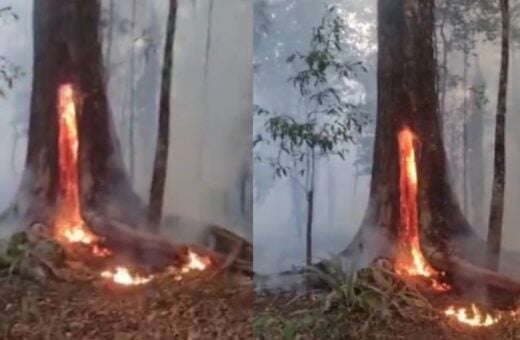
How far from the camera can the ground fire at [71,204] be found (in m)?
2.31

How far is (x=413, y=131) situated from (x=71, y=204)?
0.95 m

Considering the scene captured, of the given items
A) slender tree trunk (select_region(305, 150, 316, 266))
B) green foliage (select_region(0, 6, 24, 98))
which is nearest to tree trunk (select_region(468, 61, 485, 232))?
slender tree trunk (select_region(305, 150, 316, 266))

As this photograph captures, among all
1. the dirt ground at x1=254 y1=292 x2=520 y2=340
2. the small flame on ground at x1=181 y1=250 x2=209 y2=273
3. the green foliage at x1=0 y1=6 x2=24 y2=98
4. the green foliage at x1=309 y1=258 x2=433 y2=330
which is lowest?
the dirt ground at x1=254 y1=292 x2=520 y2=340

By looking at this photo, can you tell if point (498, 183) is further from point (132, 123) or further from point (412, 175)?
point (132, 123)

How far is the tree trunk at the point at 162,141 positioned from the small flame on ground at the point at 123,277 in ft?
0.48

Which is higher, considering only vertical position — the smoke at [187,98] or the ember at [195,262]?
the smoke at [187,98]

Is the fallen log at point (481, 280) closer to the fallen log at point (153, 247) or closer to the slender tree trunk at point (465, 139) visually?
the slender tree trunk at point (465, 139)

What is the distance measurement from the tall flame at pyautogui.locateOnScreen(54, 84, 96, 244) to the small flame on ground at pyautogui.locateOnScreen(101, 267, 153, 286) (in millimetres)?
99

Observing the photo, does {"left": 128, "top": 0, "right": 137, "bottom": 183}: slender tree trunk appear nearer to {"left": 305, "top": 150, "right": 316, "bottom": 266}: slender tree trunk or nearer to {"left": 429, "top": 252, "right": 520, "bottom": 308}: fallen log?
{"left": 305, "top": 150, "right": 316, "bottom": 266}: slender tree trunk

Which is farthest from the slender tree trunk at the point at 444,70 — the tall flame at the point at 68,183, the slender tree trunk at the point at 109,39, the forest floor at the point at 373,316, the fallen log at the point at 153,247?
the tall flame at the point at 68,183

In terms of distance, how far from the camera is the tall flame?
231 centimetres

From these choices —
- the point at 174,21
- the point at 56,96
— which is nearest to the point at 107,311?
the point at 56,96

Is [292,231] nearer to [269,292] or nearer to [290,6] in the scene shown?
[269,292]

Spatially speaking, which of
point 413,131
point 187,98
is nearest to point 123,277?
point 187,98
